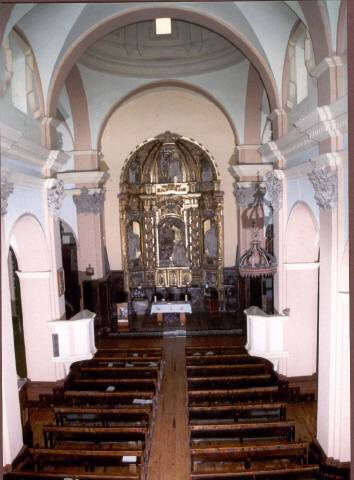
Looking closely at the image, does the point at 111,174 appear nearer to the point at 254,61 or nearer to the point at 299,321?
the point at 254,61

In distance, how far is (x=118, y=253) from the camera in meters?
16.2

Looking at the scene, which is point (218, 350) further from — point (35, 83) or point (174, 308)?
point (35, 83)

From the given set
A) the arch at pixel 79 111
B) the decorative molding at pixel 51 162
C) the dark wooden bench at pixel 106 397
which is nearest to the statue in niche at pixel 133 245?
the arch at pixel 79 111

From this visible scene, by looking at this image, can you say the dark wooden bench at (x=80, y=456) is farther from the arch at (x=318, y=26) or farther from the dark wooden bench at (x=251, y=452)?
the arch at (x=318, y=26)

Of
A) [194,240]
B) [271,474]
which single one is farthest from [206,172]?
[271,474]

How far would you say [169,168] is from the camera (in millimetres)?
16219

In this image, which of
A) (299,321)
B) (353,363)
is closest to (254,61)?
(299,321)

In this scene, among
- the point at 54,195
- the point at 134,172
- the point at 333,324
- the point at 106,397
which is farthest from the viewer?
the point at 134,172

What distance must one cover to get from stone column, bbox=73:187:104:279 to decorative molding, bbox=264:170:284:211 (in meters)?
6.53

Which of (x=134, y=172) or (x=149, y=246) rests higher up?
(x=134, y=172)

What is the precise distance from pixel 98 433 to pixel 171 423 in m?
2.00

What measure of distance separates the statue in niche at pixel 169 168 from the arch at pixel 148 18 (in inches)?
287

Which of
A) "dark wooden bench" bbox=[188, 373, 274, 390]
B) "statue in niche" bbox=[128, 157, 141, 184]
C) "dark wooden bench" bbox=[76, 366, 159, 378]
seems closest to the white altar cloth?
"dark wooden bench" bbox=[76, 366, 159, 378]

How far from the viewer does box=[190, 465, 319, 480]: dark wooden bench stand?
603 centimetres
